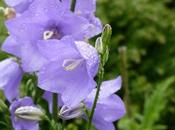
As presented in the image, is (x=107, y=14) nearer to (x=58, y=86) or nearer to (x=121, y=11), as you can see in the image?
(x=121, y=11)

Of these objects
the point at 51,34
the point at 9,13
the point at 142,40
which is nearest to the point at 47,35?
the point at 51,34

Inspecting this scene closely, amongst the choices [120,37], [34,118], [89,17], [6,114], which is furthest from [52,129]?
[120,37]

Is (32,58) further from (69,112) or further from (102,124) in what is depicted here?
(102,124)

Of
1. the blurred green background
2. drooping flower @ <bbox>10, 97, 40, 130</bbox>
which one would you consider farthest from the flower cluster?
the blurred green background

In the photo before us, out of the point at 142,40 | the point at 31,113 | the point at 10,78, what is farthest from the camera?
the point at 142,40

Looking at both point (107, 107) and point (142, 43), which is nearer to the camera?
point (107, 107)

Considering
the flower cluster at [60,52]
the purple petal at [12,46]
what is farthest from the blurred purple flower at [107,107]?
the purple petal at [12,46]
